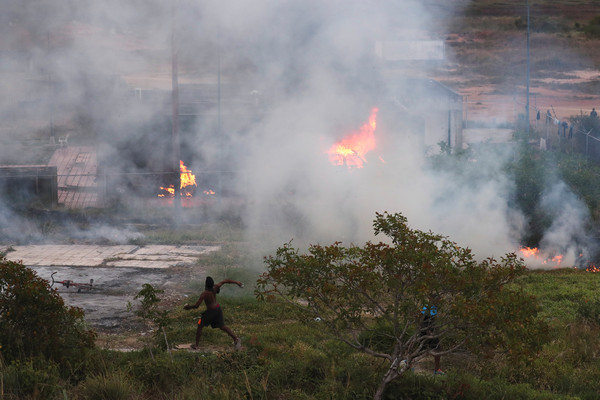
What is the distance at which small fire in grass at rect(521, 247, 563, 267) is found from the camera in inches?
589

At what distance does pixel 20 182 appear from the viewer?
62.5 feet

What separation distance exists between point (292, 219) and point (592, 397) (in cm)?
1050

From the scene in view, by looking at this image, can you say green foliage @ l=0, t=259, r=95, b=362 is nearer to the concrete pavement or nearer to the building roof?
the concrete pavement

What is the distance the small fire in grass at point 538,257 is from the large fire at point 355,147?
15.8 feet

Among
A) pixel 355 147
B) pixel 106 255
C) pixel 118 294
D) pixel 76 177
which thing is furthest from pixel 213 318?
pixel 76 177

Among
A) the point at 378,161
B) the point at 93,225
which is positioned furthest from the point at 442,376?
the point at 93,225

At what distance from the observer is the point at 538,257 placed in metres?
15.2

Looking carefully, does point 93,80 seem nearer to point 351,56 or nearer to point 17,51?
point 17,51

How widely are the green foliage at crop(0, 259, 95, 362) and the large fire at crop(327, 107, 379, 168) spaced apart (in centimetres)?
1139

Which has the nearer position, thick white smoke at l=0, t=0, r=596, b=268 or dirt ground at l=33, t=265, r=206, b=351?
dirt ground at l=33, t=265, r=206, b=351

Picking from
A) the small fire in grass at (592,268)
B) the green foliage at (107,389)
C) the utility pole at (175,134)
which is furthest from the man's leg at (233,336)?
the utility pole at (175,134)

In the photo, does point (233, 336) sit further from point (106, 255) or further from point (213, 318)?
point (106, 255)

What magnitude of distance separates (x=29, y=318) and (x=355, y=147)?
490 inches

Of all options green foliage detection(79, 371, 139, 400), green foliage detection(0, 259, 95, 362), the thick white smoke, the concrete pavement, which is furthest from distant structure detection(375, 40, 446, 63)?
green foliage detection(79, 371, 139, 400)
